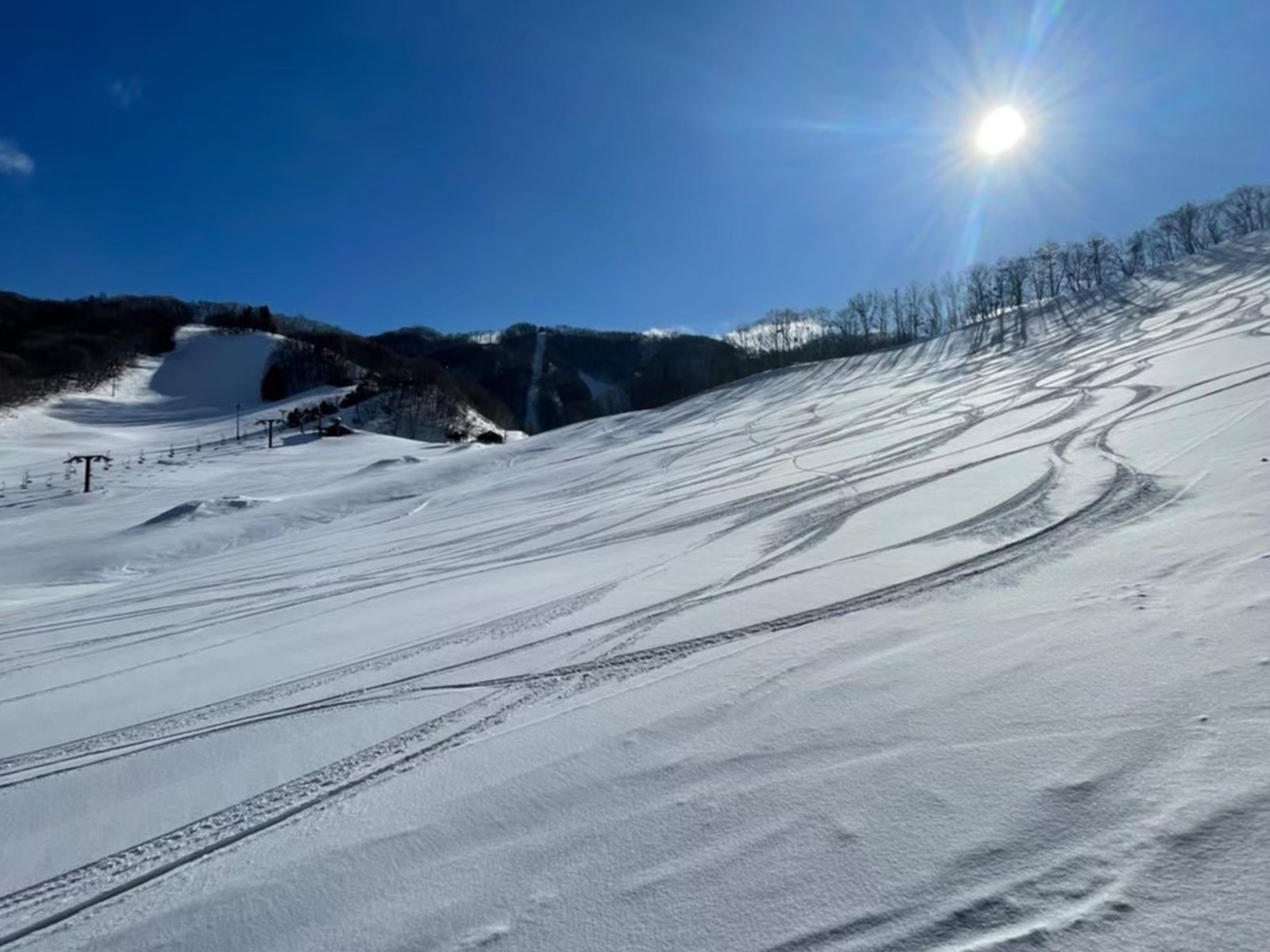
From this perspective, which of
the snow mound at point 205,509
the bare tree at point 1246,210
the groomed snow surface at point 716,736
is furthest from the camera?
the bare tree at point 1246,210

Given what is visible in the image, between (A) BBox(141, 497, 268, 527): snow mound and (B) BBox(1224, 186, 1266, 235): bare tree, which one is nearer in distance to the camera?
(A) BBox(141, 497, 268, 527): snow mound

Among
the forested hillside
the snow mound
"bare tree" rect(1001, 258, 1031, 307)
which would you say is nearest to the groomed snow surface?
the snow mound

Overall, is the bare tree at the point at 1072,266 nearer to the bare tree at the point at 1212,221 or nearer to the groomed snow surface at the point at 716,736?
the bare tree at the point at 1212,221

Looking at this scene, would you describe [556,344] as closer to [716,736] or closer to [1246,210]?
[1246,210]

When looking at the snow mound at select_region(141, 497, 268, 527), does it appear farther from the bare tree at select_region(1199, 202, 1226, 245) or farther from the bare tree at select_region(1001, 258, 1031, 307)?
the bare tree at select_region(1199, 202, 1226, 245)

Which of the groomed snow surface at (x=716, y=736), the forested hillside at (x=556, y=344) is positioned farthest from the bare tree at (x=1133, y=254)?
the groomed snow surface at (x=716, y=736)

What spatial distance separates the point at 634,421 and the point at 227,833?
121 ft

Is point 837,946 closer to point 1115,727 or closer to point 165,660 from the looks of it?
point 1115,727

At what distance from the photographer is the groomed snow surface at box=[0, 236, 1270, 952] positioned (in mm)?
2098

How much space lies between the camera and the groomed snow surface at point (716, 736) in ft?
6.88

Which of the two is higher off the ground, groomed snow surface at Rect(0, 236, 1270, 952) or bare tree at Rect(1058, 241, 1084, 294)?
bare tree at Rect(1058, 241, 1084, 294)

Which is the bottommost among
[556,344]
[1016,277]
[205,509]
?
[205,509]

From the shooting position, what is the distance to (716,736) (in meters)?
3.16

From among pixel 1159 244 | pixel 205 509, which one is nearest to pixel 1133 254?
pixel 1159 244
